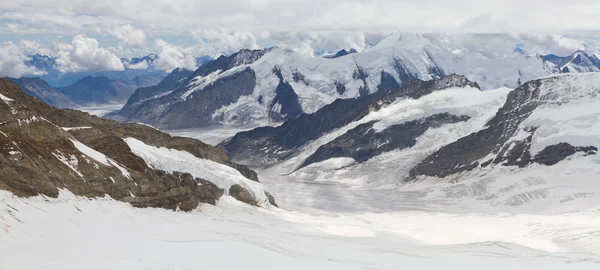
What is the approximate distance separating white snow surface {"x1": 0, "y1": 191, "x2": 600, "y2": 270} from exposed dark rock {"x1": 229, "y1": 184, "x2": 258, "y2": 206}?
7097 millimetres

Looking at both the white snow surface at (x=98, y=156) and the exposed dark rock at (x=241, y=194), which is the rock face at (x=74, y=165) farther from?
the exposed dark rock at (x=241, y=194)

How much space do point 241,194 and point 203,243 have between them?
228ft

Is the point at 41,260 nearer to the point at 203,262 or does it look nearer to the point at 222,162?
the point at 203,262

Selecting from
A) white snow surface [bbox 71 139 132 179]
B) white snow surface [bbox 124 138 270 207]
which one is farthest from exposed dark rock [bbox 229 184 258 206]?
white snow surface [bbox 71 139 132 179]

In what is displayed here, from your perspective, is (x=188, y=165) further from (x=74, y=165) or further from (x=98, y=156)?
(x=74, y=165)

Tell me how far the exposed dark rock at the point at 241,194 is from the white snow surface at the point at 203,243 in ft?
23.3

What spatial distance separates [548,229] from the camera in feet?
484

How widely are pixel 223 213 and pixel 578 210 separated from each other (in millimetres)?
117649

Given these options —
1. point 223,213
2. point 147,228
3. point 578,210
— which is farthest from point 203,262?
point 578,210

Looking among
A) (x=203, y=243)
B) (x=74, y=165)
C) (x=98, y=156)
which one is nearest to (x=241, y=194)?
(x=98, y=156)

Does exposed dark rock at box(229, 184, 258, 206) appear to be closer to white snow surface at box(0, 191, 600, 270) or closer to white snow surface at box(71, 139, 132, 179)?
white snow surface at box(0, 191, 600, 270)

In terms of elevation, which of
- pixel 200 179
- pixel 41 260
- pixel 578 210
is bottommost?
pixel 578 210

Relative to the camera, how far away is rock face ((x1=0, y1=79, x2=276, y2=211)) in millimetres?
73938

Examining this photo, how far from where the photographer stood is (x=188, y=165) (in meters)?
129
